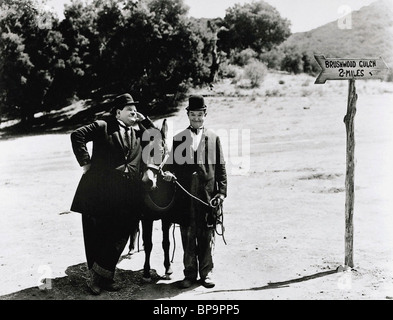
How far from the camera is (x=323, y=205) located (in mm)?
9883

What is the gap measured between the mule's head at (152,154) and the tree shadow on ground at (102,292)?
1168mm

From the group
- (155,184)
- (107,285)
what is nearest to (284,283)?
(155,184)

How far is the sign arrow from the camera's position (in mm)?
6148

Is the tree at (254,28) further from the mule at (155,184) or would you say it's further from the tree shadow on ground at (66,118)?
the mule at (155,184)

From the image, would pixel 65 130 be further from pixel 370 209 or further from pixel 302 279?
pixel 302 279

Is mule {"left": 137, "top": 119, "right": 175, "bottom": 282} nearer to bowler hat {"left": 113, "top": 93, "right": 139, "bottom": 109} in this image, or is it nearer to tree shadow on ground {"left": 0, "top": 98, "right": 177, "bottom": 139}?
bowler hat {"left": 113, "top": 93, "right": 139, "bottom": 109}

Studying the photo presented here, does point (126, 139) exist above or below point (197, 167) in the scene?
above

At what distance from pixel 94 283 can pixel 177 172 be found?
1582 mm

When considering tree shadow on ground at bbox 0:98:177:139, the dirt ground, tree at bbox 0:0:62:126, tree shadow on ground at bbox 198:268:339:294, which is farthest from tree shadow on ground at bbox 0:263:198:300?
tree at bbox 0:0:62:126

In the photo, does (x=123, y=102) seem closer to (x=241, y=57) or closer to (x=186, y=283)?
(x=186, y=283)

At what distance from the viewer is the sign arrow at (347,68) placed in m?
6.15

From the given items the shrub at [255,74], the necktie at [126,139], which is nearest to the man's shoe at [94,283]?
the necktie at [126,139]

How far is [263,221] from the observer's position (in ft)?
29.4
